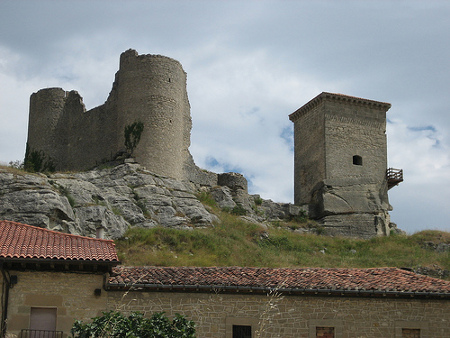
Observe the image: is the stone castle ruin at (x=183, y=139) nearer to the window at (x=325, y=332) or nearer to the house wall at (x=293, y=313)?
the house wall at (x=293, y=313)

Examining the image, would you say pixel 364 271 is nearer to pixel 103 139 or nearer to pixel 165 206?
pixel 165 206

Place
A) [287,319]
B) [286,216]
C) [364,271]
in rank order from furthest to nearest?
1. [286,216]
2. [364,271]
3. [287,319]

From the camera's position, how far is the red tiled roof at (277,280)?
59.7 feet

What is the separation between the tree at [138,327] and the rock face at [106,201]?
12629 millimetres

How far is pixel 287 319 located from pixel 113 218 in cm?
1550

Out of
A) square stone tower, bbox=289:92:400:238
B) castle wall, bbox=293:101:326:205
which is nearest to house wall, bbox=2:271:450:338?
square stone tower, bbox=289:92:400:238

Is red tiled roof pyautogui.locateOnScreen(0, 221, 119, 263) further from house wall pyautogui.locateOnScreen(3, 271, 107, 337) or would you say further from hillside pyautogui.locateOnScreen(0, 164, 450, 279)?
hillside pyautogui.locateOnScreen(0, 164, 450, 279)

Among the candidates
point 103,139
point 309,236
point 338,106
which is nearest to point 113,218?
point 103,139

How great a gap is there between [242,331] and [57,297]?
5124mm

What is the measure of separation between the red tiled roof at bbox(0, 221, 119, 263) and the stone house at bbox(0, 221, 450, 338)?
53 millimetres

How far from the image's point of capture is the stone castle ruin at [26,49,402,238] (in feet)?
124

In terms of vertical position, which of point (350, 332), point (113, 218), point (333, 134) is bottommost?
point (350, 332)

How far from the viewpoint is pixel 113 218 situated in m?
31.8

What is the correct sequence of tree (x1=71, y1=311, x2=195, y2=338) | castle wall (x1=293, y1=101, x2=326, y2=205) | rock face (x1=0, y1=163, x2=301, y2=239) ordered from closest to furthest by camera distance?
1. tree (x1=71, y1=311, x2=195, y2=338)
2. rock face (x1=0, y1=163, x2=301, y2=239)
3. castle wall (x1=293, y1=101, x2=326, y2=205)
